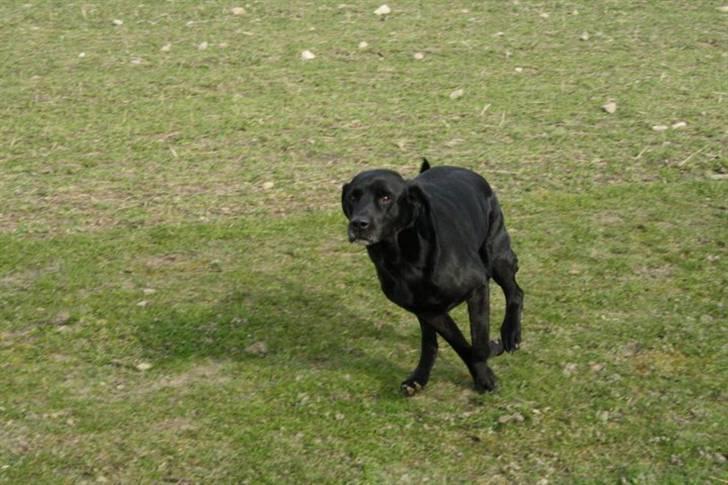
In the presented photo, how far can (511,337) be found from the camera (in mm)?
7031

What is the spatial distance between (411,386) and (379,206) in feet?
3.81

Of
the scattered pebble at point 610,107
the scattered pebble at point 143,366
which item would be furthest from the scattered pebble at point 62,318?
the scattered pebble at point 610,107

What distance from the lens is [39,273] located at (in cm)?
867

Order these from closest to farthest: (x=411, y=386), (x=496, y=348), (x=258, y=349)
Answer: (x=411, y=386)
(x=496, y=348)
(x=258, y=349)

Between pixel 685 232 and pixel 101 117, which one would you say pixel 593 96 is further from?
pixel 101 117

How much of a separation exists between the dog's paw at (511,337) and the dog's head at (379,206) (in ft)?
4.30

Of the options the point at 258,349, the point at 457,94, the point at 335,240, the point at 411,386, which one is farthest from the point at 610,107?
the point at 411,386

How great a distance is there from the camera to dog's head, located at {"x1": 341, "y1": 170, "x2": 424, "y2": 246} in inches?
234

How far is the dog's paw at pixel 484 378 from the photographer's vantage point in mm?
6441

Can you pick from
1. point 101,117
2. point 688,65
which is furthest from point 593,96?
point 101,117

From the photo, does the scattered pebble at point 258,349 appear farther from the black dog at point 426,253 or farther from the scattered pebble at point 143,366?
the black dog at point 426,253

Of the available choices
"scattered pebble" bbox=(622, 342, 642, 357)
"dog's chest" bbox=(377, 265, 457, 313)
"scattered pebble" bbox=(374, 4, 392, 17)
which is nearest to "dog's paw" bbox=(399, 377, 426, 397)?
"dog's chest" bbox=(377, 265, 457, 313)

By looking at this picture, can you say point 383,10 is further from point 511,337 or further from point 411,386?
point 411,386

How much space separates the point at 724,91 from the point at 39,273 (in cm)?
777
